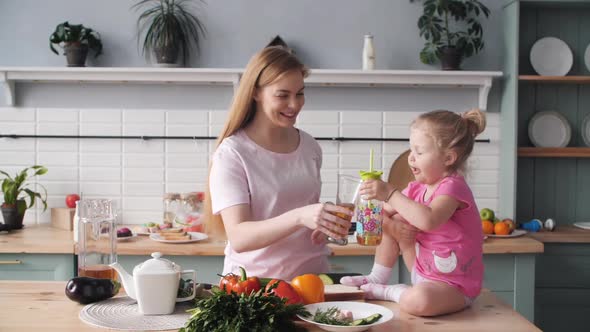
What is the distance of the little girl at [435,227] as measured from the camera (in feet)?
5.97

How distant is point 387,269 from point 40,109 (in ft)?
8.60

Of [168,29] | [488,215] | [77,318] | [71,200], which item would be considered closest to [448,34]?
[488,215]

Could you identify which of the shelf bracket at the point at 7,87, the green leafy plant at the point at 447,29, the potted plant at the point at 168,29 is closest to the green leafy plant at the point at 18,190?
the shelf bracket at the point at 7,87

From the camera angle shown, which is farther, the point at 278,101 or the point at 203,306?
the point at 278,101

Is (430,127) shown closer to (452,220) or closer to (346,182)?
(452,220)

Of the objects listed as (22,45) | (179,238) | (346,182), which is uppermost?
(22,45)

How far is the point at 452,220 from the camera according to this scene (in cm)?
202

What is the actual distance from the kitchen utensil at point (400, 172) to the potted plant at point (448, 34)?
56 centimetres

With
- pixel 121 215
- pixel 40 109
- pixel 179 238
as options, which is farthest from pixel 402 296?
pixel 40 109

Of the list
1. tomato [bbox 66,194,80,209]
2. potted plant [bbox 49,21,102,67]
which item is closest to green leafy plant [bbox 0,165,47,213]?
tomato [bbox 66,194,80,209]

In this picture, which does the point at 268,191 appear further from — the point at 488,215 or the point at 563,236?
the point at 563,236

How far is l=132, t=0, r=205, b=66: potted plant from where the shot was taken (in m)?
3.74

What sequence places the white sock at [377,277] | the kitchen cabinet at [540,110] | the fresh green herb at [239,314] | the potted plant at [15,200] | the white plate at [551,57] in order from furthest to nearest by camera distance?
the white plate at [551,57]
the kitchen cabinet at [540,110]
the potted plant at [15,200]
the white sock at [377,277]
the fresh green herb at [239,314]

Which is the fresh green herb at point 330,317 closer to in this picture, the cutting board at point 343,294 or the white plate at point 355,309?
the white plate at point 355,309
